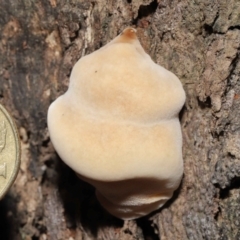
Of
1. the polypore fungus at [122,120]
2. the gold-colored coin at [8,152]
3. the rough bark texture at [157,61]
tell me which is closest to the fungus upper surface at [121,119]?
the polypore fungus at [122,120]

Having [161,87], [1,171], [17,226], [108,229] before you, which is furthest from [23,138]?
[161,87]

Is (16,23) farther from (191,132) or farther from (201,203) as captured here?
(201,203)

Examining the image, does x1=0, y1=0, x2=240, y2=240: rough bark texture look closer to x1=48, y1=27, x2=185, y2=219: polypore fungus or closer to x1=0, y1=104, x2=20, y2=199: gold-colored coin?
x1=48, y1=27, x2=185, y2=219: polypore fungus

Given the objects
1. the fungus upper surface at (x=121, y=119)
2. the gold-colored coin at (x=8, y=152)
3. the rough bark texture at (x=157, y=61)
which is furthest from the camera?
the gold-colored coin at (x=8, y=152)

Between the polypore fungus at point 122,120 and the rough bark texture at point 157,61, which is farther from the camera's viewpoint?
the rough bark texture at point 157,61

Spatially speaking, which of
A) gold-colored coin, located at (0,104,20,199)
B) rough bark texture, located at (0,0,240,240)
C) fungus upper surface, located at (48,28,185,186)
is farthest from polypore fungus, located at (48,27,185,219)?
gold-colored coin, located at (0,104,20,199)

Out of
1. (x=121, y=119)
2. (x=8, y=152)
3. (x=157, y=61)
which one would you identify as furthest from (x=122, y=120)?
(x=8, y=152)

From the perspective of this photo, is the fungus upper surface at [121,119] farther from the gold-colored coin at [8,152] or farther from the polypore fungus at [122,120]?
the gold-colored coin at [8,152]
